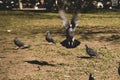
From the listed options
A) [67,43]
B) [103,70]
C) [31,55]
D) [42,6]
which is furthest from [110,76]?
[42,6]

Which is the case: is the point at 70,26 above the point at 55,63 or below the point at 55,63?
above

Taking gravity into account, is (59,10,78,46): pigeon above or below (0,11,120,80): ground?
above

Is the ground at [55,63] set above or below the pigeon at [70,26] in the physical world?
below

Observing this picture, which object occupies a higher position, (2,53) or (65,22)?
(65,22)

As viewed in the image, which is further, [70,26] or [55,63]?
[55,63]

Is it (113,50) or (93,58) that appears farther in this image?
(113,50)

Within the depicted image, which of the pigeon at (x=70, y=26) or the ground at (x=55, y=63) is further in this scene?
the pigeon at (x=70, y=26)

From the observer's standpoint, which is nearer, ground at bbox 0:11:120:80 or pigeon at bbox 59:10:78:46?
ground at bbox 0:11:120:80

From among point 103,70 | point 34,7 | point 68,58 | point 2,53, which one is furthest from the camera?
point 34,7

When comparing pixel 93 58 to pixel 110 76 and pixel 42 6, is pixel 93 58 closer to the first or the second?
pixel 110 76

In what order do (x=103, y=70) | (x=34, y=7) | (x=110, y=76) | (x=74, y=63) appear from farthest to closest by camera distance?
1. (x=34, y=7)
2. (x=74, y=63)
3. (x=103, y=70)
4. (x=110, y=76)

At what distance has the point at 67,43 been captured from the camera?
11930mm

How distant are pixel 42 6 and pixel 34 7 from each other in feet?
4.85

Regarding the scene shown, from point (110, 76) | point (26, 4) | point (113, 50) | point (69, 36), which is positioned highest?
point (69, 36)
